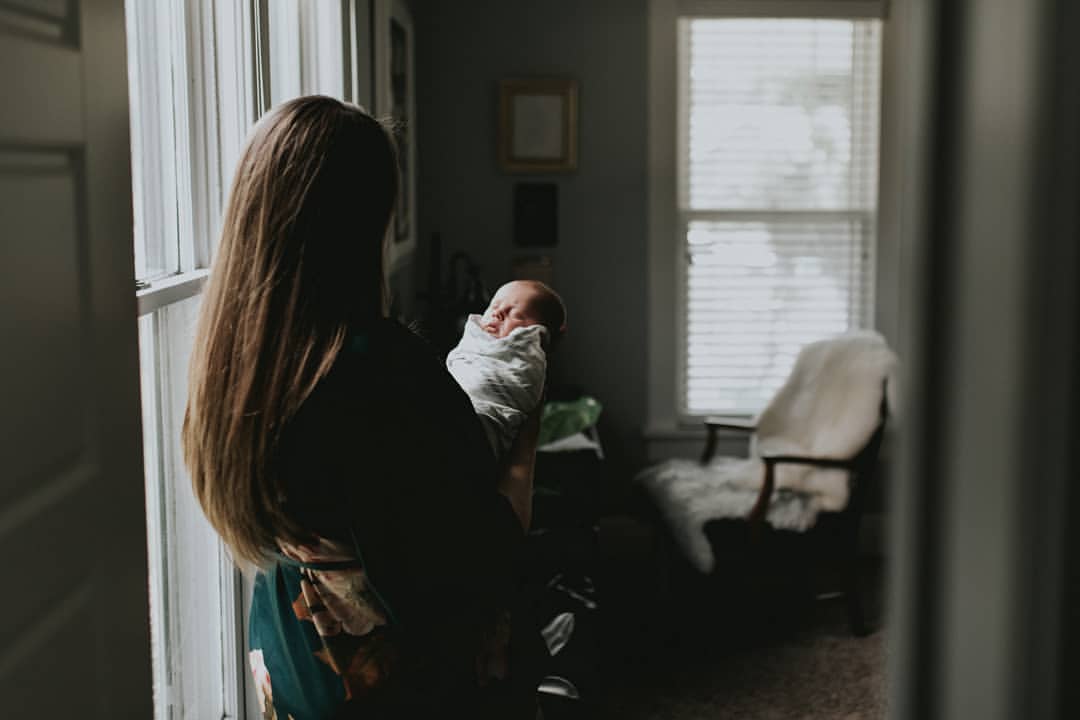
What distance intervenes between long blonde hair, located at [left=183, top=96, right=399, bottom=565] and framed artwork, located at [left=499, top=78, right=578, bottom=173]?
11.5 ft

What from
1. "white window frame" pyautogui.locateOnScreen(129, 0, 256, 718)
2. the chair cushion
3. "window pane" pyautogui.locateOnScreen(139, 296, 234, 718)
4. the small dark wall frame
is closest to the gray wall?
the small dark wall frame

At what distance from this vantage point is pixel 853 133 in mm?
4848

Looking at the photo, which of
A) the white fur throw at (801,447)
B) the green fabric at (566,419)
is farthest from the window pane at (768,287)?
the green fabric at (566,419)

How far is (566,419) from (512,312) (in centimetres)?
210

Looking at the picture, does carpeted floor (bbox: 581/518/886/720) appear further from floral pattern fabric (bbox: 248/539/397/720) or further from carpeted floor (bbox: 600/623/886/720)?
floral pattern fabric (bbox: 248/539/397/720)

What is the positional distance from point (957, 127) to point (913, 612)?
0.14m

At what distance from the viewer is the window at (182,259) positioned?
5.44 feet

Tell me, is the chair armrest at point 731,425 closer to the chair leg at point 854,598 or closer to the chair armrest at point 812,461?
the chair armrest at point 812,461

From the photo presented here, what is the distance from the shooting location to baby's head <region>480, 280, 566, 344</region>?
200 centimetres

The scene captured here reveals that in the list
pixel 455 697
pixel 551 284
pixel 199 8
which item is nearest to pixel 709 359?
pixel 551 284

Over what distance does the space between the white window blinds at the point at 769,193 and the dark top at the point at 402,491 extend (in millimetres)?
3645

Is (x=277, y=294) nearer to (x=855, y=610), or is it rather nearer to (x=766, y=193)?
(x=855, y=610)

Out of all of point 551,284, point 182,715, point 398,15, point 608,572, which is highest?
point 398,15

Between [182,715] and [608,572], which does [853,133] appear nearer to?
[608,572]
